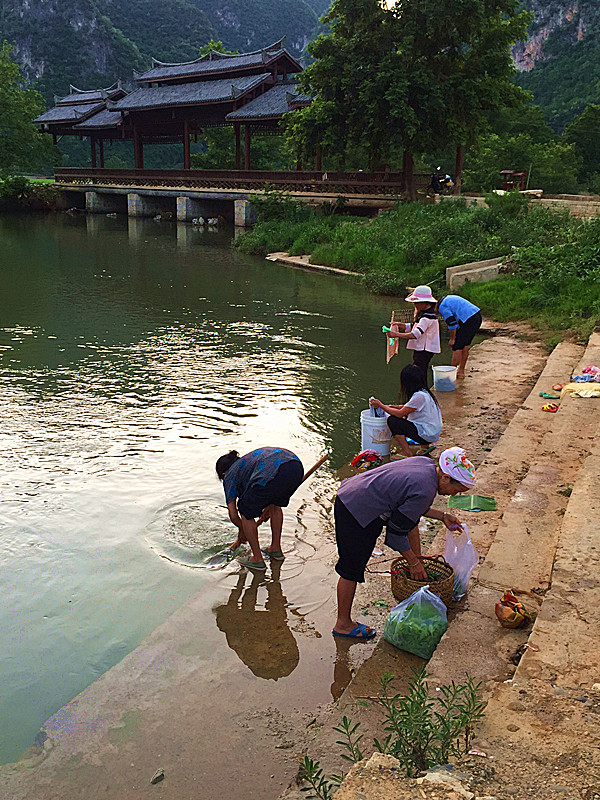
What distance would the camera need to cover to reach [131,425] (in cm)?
831

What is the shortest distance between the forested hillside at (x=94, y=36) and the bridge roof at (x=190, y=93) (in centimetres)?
3664

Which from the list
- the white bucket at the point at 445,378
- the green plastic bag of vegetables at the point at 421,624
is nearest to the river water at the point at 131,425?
the white bucket at the point at 445,378

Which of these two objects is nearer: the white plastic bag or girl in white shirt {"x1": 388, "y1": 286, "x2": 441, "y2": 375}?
the white plastic bag

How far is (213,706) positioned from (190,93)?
37834 mm

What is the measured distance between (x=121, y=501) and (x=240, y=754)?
3.28 m

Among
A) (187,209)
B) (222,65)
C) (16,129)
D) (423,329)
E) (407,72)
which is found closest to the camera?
(423,329)

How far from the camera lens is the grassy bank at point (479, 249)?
43.3 ft

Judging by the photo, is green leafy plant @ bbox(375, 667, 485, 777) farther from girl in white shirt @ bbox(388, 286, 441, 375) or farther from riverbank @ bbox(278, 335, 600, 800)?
girl in white shirt @ bbox(388, 286, 441, 375)

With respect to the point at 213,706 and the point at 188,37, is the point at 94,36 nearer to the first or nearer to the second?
the point at 188,37

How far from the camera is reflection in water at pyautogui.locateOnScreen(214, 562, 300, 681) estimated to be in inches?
167

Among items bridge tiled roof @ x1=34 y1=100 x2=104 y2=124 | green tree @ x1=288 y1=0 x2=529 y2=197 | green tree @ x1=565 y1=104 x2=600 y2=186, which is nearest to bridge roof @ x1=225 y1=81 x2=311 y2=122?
green tree @ x1=288 y1=0 x2=529 y2=197

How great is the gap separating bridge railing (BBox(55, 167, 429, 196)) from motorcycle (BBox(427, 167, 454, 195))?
1.06 meters

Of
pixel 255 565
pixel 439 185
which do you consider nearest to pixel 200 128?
pixel 439 185

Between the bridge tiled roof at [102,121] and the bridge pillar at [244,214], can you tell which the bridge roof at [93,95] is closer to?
the bridge tiled roof at [102,121]
